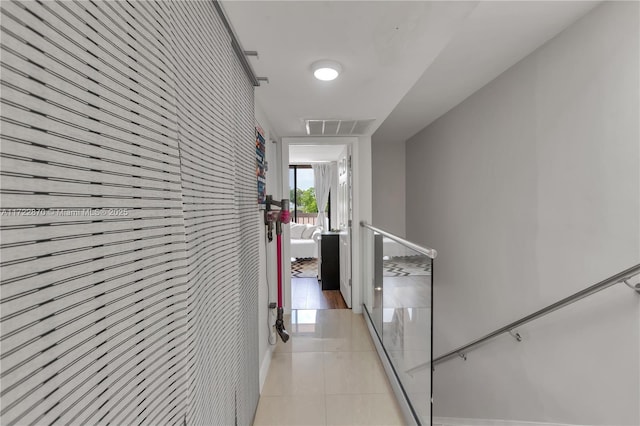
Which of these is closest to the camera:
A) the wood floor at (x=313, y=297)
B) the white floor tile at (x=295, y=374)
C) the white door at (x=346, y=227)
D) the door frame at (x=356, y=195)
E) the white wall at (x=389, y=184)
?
the white floor tile at (x=295, y=374)

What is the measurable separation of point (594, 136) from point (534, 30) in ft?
2.50

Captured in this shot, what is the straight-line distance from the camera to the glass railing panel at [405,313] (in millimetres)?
1503

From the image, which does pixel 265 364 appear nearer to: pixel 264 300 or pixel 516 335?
pixel 264 300

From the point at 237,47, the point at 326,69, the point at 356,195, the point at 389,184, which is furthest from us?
the point at 389,184

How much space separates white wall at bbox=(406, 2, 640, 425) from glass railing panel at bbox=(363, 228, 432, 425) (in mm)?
997

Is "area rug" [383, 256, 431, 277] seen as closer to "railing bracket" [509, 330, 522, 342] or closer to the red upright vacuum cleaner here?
the red upright vacuum cleaner

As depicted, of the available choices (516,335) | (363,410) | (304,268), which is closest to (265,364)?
(363,410)

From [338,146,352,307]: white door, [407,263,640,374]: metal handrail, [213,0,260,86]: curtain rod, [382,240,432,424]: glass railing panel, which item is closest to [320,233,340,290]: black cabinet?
[338,146,352,307]: white door

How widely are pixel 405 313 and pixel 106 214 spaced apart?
6.01 feet

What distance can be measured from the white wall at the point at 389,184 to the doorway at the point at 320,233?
71 cm

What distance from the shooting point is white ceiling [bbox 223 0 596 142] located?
3.78ft

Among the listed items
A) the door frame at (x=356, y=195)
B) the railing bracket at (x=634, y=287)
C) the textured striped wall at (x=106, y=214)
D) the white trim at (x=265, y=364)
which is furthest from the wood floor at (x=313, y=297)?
the textured striped wall at (x=106, y=214)

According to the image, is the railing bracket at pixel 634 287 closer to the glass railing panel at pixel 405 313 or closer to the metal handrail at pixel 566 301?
the metal handrail at pixel 566 301

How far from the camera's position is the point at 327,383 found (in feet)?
7.06
